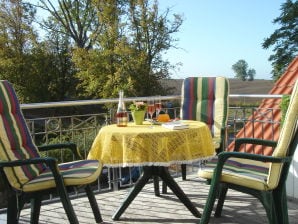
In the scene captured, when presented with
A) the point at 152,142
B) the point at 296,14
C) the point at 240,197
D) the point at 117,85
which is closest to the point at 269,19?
the point at 296,14

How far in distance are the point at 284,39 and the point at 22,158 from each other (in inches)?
492

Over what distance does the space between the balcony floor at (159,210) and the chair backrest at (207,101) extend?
2.67ft

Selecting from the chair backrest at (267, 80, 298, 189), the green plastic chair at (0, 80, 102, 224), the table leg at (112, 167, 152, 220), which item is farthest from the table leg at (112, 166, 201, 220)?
the chair backrest at (267, 80, 298, 189)

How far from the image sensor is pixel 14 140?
295 cm

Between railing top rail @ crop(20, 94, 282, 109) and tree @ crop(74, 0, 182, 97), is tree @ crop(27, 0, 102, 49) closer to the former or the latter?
tree @ crop(74, 0, 182, 97)

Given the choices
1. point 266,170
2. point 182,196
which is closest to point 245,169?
point 266,170

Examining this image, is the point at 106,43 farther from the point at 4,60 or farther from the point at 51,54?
the point at 4,60

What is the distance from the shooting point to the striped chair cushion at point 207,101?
4293mm

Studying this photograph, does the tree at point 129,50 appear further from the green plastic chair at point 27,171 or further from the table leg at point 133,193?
the green plastic chair at point 27,171

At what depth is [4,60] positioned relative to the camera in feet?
63.5

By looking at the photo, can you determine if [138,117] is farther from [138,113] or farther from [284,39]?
[284,39]

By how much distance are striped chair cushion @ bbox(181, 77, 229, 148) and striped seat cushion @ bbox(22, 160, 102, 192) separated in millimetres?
1721

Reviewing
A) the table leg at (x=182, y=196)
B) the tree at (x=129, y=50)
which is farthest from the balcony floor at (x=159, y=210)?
the tree at (x=129, y=50)

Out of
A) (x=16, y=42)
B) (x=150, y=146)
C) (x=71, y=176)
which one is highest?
(x=16, y=42)
